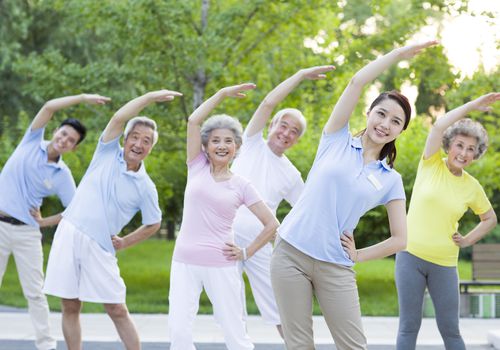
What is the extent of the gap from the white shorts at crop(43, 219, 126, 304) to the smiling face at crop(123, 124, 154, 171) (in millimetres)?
663

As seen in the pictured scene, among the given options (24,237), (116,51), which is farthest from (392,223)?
(116,51)

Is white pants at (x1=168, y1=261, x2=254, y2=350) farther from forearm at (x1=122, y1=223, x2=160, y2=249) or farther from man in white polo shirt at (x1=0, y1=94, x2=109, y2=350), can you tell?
man in white polo shirt at (x1=0, y1=94, x2=109, y2=350)

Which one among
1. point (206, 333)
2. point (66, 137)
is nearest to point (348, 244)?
point (66, 137)

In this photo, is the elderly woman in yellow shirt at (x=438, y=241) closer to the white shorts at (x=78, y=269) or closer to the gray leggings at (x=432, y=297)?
the gray leggings at (x=432, y=297)

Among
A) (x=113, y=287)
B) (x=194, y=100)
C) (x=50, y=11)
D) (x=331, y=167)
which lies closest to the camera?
(x=331, y=167)

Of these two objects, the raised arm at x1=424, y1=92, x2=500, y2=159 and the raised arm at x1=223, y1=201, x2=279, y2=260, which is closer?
the raised arm at x1=223, y1=201, x2=279, y2=260

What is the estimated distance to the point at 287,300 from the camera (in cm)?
500

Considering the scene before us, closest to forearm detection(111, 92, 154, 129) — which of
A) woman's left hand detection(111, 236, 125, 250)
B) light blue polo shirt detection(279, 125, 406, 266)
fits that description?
woman's left hand detection(111, 236, 125, 250)

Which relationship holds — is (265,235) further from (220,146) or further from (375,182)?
(375,182)

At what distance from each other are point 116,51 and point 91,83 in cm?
89

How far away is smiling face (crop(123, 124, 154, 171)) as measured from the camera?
6879mm

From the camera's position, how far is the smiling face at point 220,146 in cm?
619

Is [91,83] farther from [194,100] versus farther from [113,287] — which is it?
[113,287]

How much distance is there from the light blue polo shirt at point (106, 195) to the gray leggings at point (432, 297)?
1991 millimetres
